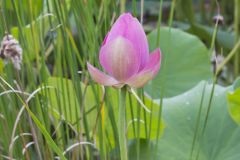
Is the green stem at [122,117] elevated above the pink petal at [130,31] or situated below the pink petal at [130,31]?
below

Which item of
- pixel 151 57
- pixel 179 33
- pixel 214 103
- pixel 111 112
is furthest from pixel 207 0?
pixel 151 57

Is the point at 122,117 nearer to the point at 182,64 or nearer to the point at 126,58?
the point at 126,58

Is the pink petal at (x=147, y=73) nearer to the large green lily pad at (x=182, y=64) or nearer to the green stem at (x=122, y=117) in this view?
the green stem at (x=122, y=117)

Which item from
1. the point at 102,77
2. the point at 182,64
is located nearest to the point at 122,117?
the point at 102,77

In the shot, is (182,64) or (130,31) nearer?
(130,31)

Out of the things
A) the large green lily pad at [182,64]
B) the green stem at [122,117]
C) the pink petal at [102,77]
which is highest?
the pink petal at [102,77]

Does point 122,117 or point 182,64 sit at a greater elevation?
point 122,117

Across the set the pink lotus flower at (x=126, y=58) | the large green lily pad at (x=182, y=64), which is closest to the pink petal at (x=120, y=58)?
the pink lotus flower at (x=126, y=58)
